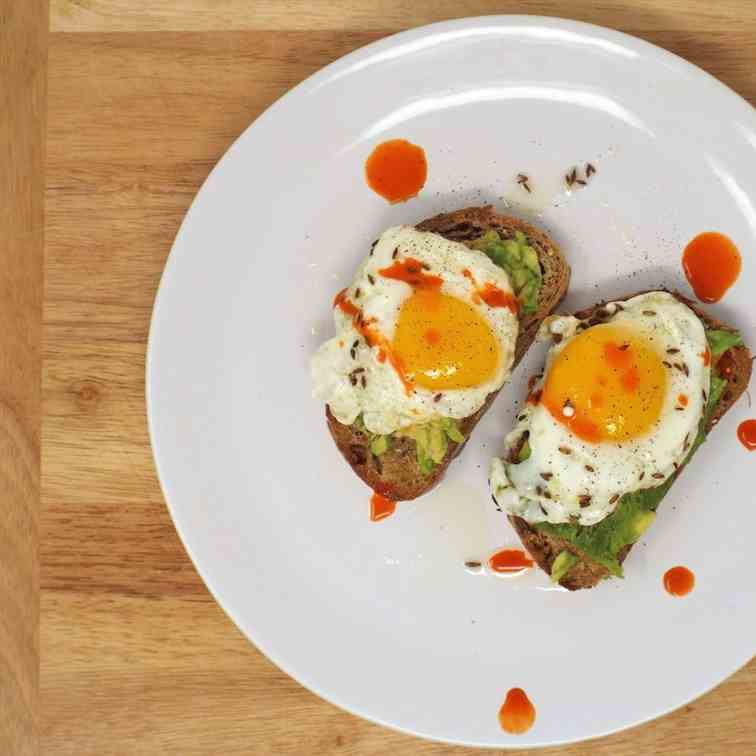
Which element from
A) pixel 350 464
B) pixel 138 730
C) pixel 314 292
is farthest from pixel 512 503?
pixel 138 730

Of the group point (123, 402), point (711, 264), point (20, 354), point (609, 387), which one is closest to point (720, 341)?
point (711, 264)

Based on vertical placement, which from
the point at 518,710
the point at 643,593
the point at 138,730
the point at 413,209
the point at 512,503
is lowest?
the point at 138,730

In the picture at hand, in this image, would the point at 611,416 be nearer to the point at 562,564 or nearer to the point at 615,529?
the point at 615,529

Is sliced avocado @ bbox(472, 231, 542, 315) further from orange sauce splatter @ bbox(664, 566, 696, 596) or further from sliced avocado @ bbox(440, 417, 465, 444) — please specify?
orange sauce splatter @ bbox(664, 566, 696, 596)

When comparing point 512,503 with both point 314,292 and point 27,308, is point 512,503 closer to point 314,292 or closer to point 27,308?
point 314,292

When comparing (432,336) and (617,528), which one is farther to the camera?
(617,528)

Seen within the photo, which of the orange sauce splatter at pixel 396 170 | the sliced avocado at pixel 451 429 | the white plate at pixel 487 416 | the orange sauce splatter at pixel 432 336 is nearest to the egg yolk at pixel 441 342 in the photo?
the orange sauce splatter at pixel 432 336
